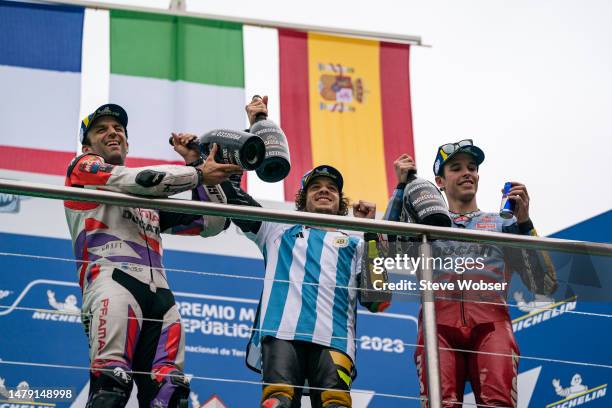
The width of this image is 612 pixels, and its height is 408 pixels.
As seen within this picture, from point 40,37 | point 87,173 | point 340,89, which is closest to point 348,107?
point 340,89

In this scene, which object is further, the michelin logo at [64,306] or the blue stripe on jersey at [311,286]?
the michelin logo at [64,306]

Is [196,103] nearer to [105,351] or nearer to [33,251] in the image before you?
[33,251]

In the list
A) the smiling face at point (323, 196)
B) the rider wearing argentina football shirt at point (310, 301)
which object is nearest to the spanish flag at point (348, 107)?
the smiling face at point (323, 196)

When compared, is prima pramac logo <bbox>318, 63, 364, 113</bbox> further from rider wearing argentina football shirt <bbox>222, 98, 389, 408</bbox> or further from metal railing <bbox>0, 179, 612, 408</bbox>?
metal railing <bbox>0, 179, 612, 408</bbox>

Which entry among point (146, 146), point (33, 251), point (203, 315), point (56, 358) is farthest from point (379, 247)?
point (146, 146)

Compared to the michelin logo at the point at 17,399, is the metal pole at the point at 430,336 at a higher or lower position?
higher

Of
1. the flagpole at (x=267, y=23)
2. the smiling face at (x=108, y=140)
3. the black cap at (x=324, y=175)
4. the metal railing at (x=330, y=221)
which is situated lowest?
the metal railing at (x=330, y=221)

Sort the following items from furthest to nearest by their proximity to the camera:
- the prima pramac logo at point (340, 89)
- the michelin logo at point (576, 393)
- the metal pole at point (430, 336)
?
the prima pramac logo at point (340, 89) → the michelin logo at point (576, 393) → the metal pole at point (430, 336)

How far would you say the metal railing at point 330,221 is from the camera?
3.49 m

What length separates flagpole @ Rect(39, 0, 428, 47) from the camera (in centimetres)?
837

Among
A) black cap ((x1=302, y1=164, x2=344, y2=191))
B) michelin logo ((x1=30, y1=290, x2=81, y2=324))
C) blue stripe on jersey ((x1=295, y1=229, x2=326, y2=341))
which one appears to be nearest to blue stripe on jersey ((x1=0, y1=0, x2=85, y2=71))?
michelin logo ((x1=30, y1=290, x2=81, y2=324))

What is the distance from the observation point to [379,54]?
28.6ft

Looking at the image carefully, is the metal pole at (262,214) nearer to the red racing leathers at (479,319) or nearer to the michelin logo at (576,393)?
the red racing leathers at (479,319)

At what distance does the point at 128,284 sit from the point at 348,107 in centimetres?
467
